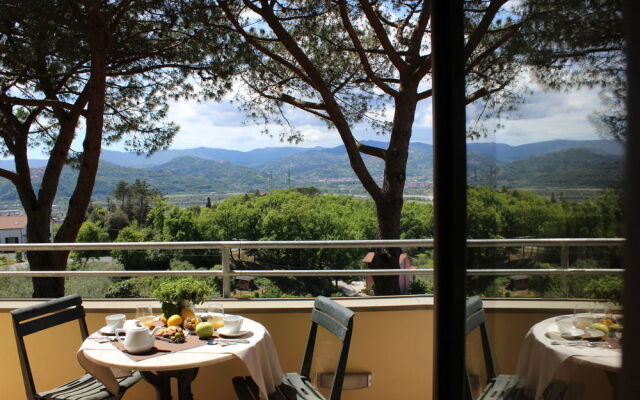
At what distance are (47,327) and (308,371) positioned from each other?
1.27 meters

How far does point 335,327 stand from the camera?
2.26m

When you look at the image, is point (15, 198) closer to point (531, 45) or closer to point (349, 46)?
point (349, 46)

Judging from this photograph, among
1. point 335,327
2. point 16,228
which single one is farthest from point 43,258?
point 335,327

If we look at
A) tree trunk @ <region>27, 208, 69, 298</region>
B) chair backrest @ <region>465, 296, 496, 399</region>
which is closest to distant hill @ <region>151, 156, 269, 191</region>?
tree trunk @ <region>27, 208, 69, 298</region>

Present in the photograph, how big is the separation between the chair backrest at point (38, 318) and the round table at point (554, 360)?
7.89ft

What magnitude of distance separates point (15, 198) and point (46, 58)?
→ 2656mm

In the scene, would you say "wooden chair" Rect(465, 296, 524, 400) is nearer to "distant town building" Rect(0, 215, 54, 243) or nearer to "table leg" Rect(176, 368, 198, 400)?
"table leg" Rect(176, 368, 198, 400)

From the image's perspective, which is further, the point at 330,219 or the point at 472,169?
the point at 330,219

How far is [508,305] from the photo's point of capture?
1.40 feet

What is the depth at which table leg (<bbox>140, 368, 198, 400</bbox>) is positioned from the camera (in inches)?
80.9

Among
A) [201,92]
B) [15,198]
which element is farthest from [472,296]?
[15,198]

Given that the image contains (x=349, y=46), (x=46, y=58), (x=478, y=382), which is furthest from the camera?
(x=349, y=46)

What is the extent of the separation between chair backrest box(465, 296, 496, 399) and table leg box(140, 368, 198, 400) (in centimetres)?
173

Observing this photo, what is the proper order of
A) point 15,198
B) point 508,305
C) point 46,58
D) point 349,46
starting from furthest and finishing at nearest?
point 15,198 < point 349,46 < point 46,58 < point 508,305
